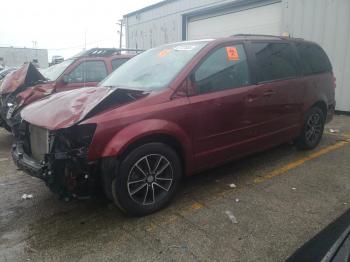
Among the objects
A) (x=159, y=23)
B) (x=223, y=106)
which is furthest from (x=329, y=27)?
(x=159, y=23)

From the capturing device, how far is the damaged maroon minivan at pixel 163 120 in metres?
3.01

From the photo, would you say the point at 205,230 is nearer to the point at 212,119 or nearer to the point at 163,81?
the point at 212,119

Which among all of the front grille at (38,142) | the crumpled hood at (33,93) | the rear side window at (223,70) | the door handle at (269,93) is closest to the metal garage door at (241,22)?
the door handle at (269,93)

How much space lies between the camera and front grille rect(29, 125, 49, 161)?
3193 millimetres

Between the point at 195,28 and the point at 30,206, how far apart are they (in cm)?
1046

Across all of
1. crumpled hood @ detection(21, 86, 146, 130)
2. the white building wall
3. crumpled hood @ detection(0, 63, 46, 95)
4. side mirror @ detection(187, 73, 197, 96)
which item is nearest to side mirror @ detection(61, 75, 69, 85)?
crumpled hood @ detection(0, 63, 46, 95)

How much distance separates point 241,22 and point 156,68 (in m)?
7.78

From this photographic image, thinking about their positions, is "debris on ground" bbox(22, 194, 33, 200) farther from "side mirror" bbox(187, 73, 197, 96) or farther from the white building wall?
the white building wall

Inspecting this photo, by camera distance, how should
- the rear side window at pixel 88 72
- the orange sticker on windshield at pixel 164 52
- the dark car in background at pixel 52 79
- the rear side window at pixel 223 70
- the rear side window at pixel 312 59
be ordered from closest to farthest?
the rear side window at pixel 223 70 < the orange sticker on windshield at pixel 164 52 < the rear side window at pixel 312 59 < the dark car in background at pixel 52 79 < the rear side window at pixel 88 72

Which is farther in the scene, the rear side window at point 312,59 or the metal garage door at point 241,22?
the metal garage door at point 241,22

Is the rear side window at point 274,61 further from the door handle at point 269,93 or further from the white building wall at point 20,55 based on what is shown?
the white building wall at point 20,55

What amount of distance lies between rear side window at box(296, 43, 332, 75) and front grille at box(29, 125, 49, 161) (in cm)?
374

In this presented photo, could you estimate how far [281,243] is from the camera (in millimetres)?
2855

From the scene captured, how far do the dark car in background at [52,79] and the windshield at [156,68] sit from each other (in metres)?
2.57
